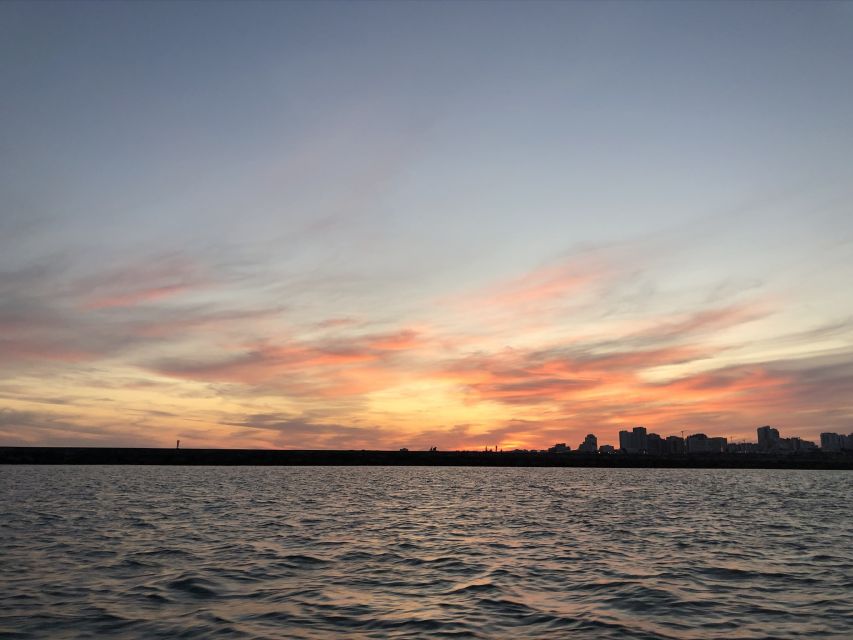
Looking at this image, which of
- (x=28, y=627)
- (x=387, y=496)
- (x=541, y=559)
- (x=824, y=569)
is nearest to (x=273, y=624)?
(x=28, y=627)

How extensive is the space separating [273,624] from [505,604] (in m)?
6.87

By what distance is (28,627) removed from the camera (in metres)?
16.6

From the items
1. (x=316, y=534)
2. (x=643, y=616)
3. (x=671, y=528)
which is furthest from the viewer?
(x=671, y=528)

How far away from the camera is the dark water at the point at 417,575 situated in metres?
17.6

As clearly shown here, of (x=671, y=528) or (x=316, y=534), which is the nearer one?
(x=316, y=534)

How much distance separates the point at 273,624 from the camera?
688 inches

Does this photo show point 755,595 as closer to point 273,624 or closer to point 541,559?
point 541,559

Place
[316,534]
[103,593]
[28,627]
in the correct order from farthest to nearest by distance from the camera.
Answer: [316,534], [103,593], [28,627]

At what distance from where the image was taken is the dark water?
17.6 m

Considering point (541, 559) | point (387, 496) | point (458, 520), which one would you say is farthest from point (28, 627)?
point (387, 496)

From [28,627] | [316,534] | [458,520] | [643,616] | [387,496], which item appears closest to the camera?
[28,627]

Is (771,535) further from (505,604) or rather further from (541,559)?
(505,604)

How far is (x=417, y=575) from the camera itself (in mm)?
24438

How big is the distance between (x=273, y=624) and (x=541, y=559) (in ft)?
47.0
